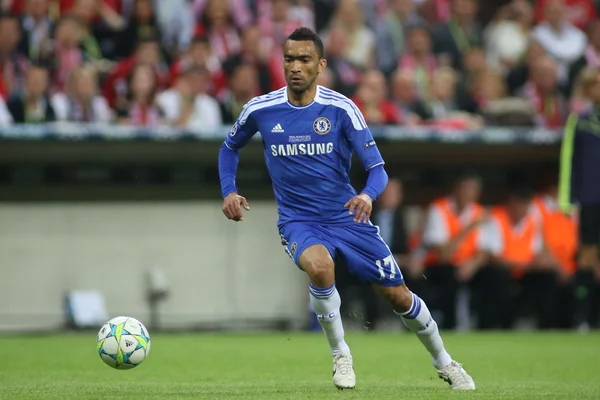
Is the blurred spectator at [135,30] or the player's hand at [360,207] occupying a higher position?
the blurred spectator at [135,30]

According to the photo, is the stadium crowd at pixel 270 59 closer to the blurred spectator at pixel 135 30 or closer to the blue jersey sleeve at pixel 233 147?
the blurred spectator at pixel 135 30

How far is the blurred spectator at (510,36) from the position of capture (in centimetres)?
1786

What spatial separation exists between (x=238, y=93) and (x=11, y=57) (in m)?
2.91

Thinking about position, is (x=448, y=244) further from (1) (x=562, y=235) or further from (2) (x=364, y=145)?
(2) (x=364, y=145)

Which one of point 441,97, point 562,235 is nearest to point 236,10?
point 441,97

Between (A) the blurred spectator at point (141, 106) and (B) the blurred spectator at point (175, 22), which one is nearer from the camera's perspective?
(A) the blurred spectator at point (141, 106)

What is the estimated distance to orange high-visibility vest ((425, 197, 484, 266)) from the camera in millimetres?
14367

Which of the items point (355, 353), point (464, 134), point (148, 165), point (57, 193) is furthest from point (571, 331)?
point (57, 193)

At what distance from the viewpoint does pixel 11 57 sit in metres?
14.7

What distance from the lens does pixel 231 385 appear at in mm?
7781

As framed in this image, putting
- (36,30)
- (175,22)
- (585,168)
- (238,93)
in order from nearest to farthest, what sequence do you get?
(585,168), (238,93), (36,30), (175,22)

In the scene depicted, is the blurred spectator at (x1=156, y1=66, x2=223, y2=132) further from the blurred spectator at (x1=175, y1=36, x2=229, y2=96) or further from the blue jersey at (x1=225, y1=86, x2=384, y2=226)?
the blue jersey at (x1=225, y1=86, x2=384, y2=226)

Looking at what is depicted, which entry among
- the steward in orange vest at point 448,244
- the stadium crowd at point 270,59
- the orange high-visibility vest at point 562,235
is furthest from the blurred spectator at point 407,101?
the orange high-visibility vest at point 562,235

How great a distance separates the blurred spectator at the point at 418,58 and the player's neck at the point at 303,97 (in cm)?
889
